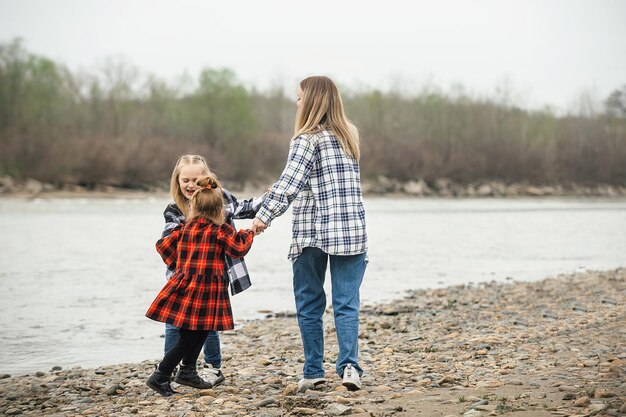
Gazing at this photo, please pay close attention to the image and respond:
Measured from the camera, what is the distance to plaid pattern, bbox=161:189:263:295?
5.09 meters

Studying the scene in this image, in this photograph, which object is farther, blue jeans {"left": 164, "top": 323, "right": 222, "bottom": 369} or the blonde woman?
blue jeans {"left": 164, "top": 323, "right": 222, "bottom": 369}

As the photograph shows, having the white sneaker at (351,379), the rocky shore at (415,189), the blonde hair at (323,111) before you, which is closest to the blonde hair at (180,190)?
the blonde hair at (323,111)

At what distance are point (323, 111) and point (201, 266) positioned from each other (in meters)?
1.21

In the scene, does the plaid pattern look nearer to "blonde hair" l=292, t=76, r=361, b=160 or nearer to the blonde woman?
the blonde woman

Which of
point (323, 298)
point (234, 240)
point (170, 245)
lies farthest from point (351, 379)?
point (170, 245)

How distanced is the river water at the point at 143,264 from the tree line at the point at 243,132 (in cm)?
1395

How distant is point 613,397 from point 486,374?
3.91 ft

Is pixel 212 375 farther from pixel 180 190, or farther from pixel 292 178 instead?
pixel 292 178

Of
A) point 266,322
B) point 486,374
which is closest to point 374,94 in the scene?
point 266,322

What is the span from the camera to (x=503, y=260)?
19406 millimetres

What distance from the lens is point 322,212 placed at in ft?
16.1

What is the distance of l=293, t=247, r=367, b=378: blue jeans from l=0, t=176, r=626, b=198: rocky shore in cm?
4410

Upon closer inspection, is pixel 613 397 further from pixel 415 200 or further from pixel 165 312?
pixel 415 200

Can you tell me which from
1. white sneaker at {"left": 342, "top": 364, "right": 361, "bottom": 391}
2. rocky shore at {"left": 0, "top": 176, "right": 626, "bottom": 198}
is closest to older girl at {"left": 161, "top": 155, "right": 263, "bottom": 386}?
white sneaker at {"left": 342, "top": 364, "right": 361, "bottom": 391}
